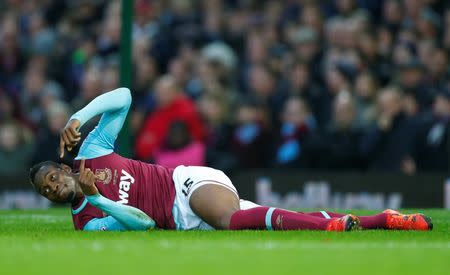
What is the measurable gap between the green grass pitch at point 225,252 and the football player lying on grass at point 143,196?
190 mm

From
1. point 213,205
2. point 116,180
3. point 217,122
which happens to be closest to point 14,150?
point 217,122

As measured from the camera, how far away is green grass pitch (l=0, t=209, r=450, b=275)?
697 cm

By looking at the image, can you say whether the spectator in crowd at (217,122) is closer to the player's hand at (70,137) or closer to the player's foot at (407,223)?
the player's foot at (407,223)

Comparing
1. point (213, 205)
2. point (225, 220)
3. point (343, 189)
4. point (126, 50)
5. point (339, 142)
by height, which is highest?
point (126, 50)

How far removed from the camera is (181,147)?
54.5 ft

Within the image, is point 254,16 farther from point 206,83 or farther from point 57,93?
point 57,93

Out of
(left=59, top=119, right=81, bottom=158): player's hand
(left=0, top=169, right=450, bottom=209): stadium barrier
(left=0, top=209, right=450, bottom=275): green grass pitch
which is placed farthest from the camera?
(left=0, top=169, right=450, bottom=209): stadium barrier

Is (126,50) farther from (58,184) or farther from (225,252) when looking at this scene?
(225,252)

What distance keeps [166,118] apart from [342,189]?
2835mm

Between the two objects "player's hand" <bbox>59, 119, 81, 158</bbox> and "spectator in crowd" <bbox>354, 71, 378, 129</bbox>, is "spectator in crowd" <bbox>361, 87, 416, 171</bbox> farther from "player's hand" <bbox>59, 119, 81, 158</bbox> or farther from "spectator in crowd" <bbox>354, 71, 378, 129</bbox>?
"player's hand" <bbox>59, 119, 81, 158</bbox>

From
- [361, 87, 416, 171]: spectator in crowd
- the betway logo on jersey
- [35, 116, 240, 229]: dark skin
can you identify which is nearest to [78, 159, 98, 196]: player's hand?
[35, 116, 240, 229]: dark skin

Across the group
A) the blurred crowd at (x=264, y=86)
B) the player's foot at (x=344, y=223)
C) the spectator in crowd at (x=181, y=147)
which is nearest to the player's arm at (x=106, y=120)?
the player's foot at (x=344, y=223)

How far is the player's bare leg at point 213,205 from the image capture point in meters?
9.73

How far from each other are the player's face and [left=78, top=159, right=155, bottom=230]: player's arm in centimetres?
16
